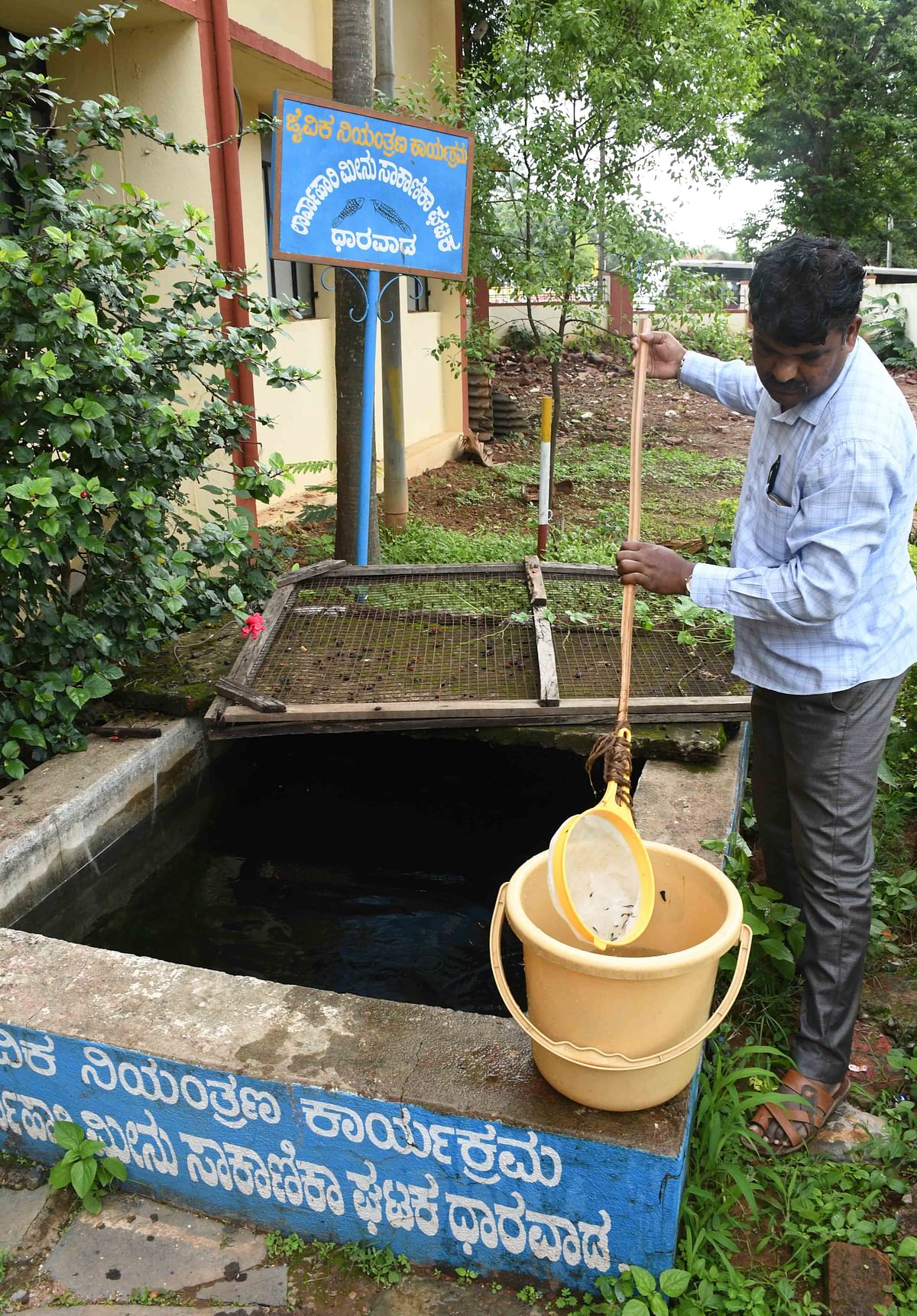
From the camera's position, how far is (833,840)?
250cm

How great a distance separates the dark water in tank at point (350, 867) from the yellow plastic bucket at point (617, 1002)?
58.8 inches

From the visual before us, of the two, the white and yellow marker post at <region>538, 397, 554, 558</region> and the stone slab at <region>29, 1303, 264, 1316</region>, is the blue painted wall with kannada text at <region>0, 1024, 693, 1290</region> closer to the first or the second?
the stone slab at <region>29, 1303, 264, 1316</region>

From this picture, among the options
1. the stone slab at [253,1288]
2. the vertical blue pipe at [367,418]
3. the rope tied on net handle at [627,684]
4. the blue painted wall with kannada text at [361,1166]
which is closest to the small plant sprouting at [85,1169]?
the blue painted wall with kannada text at [361,1166]

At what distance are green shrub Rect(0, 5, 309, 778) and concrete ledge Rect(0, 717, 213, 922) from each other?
0.13m

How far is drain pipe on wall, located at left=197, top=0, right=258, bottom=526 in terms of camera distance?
5805 millimetres

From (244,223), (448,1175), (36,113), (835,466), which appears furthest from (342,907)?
(244,223)

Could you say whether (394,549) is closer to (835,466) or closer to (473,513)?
(473,513)

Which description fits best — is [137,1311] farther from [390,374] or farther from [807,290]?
[390,374]

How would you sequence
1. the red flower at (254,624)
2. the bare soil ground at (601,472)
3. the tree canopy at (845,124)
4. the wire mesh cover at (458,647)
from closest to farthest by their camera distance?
1. the wire mesh cover at (458,647)
2. the red flower at (254,624)
3. the bare soil ground at (601,472)
4. the tree canopy at (845,124)

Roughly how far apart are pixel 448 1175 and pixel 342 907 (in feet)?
6.28

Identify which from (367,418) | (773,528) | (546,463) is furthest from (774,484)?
(546,463)

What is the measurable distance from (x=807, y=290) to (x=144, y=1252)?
260cm

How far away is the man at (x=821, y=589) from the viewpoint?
7.13ft

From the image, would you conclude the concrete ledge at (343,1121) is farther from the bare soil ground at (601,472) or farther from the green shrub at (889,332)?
the green shrub at (889,332)
